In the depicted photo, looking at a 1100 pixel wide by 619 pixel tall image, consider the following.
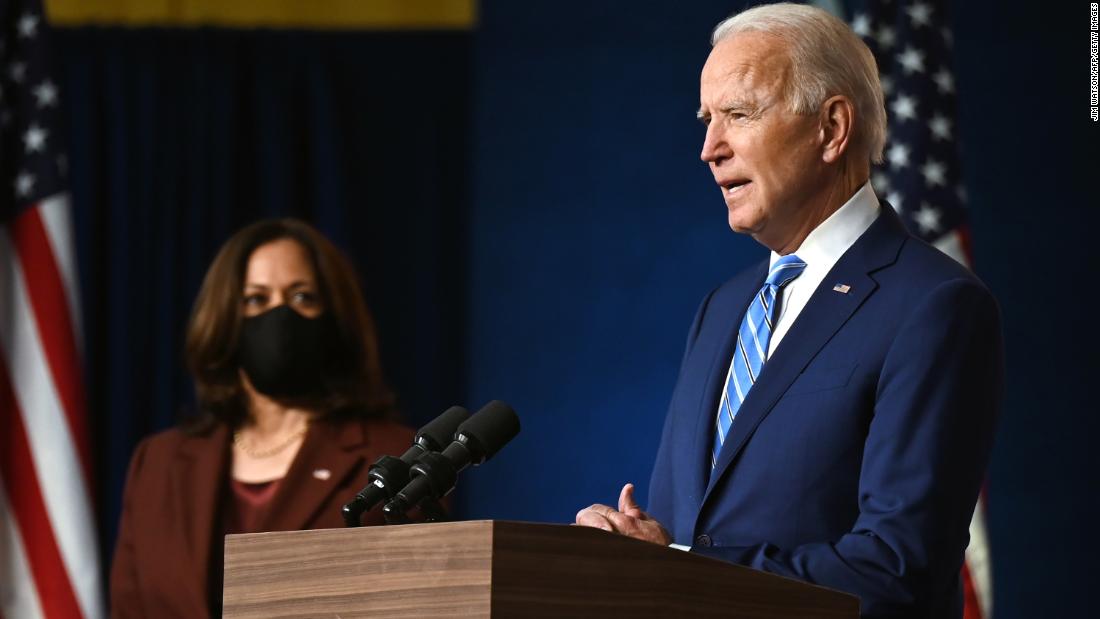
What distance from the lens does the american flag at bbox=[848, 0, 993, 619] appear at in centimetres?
431

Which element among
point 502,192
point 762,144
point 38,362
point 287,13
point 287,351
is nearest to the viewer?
point 762,144

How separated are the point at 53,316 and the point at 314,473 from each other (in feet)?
4.38

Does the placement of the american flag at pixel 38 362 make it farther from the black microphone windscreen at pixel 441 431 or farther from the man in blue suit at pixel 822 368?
the black microphone windscreen at pixel 441 431

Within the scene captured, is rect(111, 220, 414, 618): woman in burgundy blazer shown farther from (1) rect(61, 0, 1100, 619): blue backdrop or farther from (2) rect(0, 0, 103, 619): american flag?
(1) rect(61, 0, 1100, 619): blue backdrop

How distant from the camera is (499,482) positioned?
17.7 feet

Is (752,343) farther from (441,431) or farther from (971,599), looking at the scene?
(971,599)

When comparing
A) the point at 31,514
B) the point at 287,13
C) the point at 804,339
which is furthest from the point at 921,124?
the point at 31,514

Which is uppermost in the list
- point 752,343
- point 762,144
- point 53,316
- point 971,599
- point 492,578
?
point 762,144

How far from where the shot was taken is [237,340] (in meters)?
3.90

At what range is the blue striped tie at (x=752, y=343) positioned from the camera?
2.37 m

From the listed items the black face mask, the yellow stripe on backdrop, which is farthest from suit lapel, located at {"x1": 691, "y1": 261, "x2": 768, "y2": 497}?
the yellow stripe on backdrop

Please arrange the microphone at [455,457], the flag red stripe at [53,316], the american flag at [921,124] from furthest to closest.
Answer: the flag red stripe at [53,316] → the american flag at [921,124] → the microphone at [455,457]

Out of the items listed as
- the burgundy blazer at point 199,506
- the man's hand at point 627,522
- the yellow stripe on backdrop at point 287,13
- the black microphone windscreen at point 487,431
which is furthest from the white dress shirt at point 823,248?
the yellow stripe on backdrop at point 287,13

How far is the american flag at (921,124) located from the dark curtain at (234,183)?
189cm
